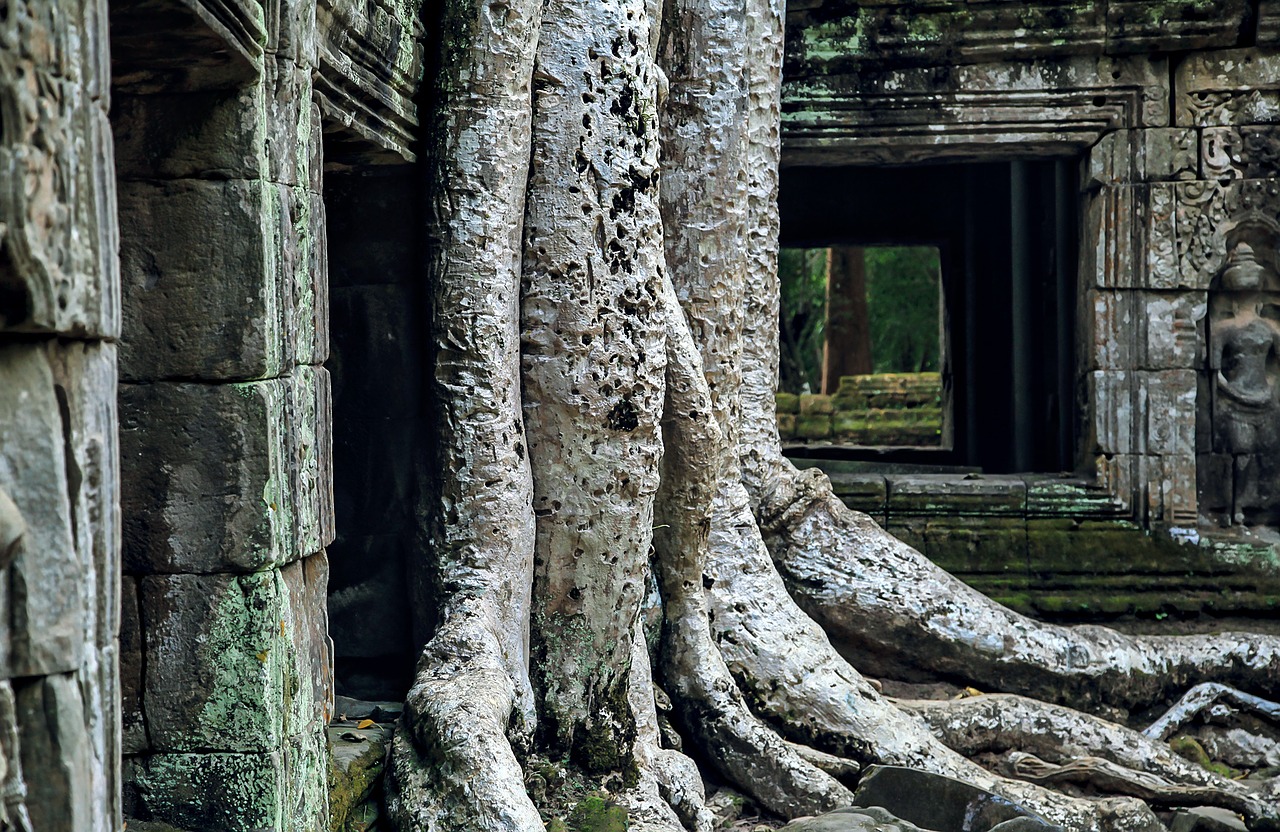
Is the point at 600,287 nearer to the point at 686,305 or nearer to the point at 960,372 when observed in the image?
the point at 686,305

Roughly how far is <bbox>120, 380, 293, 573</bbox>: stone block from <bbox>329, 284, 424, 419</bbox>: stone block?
3.60 feet

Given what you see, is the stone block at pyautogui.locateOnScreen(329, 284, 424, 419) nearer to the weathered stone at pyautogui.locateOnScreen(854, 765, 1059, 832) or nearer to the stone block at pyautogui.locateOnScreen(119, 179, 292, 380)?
the stone block at pyautogui.locateOnScreen(119, 179, 292, 380)

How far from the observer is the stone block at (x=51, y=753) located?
1.69 metres

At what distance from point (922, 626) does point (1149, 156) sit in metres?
2.59

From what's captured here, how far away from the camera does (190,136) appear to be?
2.63 m

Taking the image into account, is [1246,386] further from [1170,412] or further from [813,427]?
[813,427]

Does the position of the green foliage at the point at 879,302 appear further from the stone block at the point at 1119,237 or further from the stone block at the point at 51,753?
the stone block at the point at 51,753

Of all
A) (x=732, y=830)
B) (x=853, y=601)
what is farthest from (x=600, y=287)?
(x=853, y=601)

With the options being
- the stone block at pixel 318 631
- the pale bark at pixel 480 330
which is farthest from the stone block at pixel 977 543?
the stone block at pixel 318 631

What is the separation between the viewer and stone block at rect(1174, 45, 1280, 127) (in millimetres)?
6566

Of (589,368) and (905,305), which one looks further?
(905,305)

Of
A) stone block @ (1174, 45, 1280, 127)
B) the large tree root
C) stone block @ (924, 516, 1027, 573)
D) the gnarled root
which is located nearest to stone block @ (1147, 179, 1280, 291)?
stone block @ (1174, 45, 1280, 127)

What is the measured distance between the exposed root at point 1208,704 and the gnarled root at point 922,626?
0.31 ft

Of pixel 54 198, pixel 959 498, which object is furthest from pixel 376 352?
pixel 959 498
